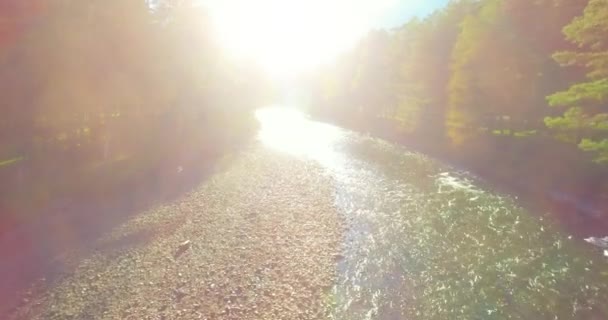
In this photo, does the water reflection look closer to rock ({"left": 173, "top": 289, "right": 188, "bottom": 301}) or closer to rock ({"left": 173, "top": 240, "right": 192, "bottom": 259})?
rock ({"left": 173, "top": 240, "right": 192, "bottom": 259})

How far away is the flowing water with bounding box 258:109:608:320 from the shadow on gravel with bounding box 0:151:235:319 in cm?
1119

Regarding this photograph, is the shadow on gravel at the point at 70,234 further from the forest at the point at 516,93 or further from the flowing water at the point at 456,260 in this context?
the forest at the point at 516,93

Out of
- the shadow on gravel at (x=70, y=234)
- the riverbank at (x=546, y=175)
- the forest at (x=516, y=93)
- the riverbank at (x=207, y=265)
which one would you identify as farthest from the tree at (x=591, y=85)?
the shadow on gravel at (x=70, y=234)

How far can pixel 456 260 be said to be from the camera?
17688 mm

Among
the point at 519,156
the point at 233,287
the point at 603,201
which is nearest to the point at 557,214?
the point at 603,201

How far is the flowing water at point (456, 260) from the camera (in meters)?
14.2

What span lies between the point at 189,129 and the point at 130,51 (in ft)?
67.3

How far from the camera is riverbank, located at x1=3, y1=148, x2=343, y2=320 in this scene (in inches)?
563

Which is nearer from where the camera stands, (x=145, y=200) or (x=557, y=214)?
(x=557, y=214)

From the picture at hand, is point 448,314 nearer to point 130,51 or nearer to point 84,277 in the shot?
point 84,277

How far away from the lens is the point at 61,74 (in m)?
28.2

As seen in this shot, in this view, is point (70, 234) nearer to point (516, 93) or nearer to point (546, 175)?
point (546, 175)

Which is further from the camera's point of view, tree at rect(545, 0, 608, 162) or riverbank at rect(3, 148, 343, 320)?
tree at rect(545, 0, 608, 162)

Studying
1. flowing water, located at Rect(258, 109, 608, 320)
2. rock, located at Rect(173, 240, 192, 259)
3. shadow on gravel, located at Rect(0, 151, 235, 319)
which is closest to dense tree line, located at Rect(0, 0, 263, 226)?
shadow on gravel, located at Rect(0, 151, 235, 319)
